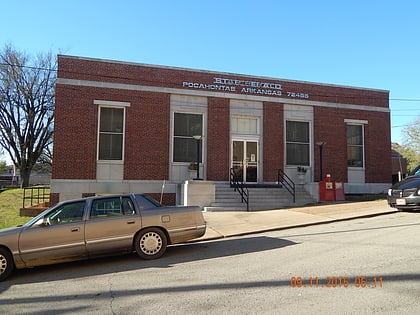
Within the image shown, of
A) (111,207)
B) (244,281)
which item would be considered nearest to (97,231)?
(111,207)

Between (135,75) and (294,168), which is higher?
(135,75)

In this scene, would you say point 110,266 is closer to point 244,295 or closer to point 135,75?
point 244,295

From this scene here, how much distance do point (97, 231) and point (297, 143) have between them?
15.8 meters

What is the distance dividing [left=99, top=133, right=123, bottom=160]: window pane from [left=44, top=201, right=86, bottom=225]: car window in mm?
10687

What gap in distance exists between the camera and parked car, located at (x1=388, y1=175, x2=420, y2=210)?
12172mm

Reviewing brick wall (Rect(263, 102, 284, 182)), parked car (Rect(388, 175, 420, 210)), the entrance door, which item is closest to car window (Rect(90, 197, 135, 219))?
parked car (Rect(388, 175, 420, 210))

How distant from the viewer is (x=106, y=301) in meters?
5.04

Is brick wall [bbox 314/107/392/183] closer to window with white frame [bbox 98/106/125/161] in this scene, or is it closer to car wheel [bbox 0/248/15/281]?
window with white frame [bbox 98/106/125/161]

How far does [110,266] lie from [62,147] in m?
11.6

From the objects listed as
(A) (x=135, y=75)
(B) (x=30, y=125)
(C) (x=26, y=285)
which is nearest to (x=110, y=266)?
(C) (x=26, y=285)

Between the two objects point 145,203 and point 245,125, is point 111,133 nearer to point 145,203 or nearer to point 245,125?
point 245,125

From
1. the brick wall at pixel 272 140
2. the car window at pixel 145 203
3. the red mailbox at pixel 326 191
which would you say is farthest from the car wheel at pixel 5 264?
the brick wall at pixel 272 140

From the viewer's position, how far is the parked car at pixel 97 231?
7016 millimetres

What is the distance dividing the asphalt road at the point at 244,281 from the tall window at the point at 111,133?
34.7 ft
